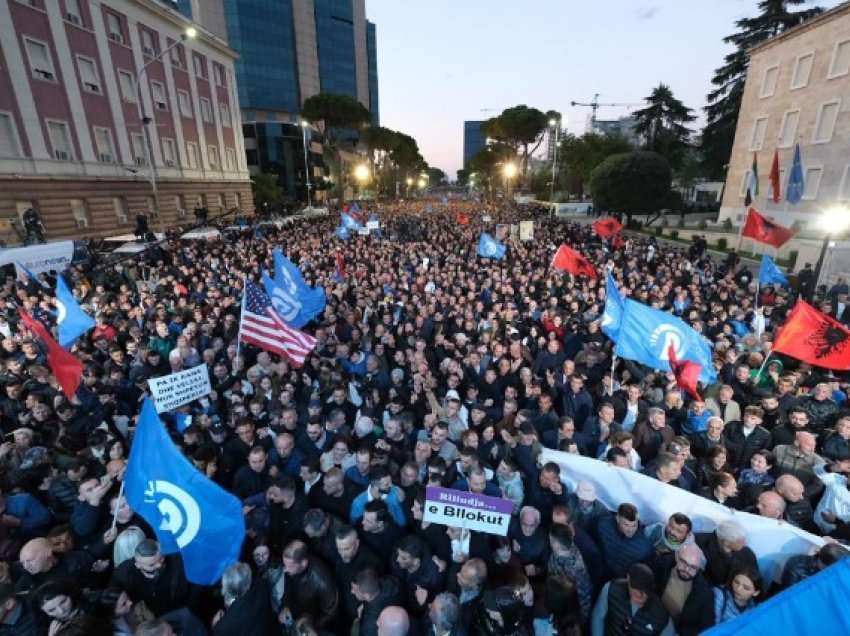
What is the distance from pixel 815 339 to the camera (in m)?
6.54

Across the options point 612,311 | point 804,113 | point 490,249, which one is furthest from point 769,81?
point 612,311

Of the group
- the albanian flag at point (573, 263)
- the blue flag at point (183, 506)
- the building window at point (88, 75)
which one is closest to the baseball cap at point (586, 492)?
the blue flag at point (183, 506)

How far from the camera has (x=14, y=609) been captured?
2920 millimetres

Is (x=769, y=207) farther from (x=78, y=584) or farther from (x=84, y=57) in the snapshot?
(x=84, y=57)

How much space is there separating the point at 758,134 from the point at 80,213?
43.9m

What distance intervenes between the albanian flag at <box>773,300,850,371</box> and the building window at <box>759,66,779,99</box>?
34.5 m

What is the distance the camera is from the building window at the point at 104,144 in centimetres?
2428

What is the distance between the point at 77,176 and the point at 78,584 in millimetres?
26000

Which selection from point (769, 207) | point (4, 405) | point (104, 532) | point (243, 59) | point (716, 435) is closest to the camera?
point (104, 532)

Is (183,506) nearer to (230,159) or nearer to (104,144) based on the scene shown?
(104,144)

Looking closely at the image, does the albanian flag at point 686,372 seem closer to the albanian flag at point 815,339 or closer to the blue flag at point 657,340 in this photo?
the blue flag at point 657,340

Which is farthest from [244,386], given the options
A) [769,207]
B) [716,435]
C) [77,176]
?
[769,207]

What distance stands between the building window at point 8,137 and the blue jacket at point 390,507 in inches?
953

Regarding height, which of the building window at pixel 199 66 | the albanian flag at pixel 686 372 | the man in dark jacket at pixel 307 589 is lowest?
the man in dark jacket at pixel 307 589
